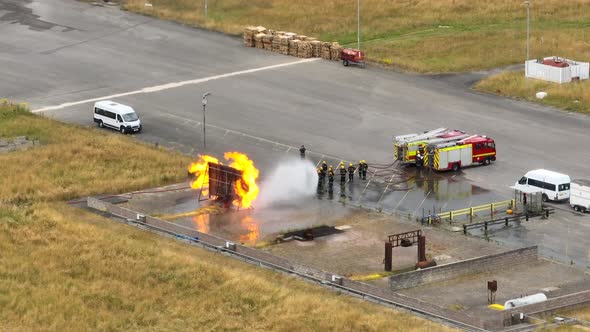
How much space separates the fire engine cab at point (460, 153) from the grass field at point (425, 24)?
2799 cm

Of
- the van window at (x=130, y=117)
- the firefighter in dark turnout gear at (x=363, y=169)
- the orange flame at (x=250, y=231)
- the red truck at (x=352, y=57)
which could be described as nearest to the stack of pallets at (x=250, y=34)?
the red truck at (x=352, y=57)

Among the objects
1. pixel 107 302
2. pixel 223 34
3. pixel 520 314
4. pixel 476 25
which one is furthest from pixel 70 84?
pixel 520 314

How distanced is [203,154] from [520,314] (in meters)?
→ 41.1

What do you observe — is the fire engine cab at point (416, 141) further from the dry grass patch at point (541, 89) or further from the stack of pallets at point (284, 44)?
the stack of pallets at point (284, 44)

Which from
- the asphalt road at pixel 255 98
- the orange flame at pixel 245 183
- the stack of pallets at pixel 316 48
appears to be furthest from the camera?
the stack of pallets at pixel 316 48

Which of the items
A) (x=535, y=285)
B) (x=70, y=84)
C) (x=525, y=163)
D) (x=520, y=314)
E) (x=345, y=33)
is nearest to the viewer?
(x=520, y=314)

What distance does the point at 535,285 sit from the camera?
88.1 metres

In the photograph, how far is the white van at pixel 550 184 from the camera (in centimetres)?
10394

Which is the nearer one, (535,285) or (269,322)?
(269,322)

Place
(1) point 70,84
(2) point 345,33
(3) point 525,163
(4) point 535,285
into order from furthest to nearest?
(2) point 345,33
(1) point 70,84
(3) point 525,163
(4) point 535,285

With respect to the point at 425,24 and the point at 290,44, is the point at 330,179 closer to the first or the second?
the point at 290,44

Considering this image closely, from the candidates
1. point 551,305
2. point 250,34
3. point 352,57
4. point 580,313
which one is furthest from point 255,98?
point 580,313

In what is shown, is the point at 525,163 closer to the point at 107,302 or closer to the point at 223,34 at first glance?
the point at 107,302

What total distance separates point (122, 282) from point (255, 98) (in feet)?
149
